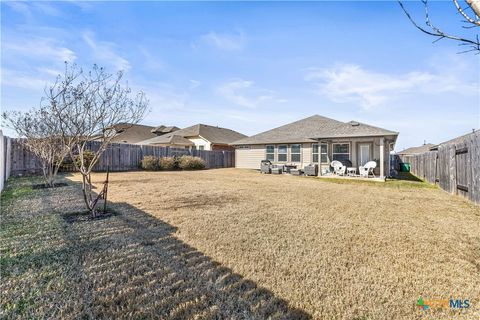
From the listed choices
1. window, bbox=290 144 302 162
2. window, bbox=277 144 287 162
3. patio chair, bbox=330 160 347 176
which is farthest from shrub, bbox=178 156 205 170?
patio chair, bbox=330 160 347 176

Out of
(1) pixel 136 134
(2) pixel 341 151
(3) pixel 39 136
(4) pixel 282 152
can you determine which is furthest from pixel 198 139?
(3) pixel 39 136

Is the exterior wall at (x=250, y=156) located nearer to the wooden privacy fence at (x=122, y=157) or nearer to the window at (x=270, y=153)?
the window at (x=270, y=153)

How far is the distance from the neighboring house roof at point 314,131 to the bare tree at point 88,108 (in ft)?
41.9

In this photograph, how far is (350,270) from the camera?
9.26ft

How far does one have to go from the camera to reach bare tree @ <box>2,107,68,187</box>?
27.7 feet

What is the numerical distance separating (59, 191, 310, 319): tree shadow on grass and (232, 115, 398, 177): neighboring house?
13.6m

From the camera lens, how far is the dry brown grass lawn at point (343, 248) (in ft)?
7.61

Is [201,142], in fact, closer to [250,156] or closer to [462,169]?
[250,156]

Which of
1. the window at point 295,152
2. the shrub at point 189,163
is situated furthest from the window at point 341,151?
the shrub at point 189,163

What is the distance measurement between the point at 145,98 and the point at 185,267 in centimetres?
574

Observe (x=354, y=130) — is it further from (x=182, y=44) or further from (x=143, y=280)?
(x=143, y=280)

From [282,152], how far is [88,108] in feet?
52.4

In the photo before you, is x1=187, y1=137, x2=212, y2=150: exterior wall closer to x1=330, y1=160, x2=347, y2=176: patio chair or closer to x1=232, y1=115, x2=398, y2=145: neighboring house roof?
x1=232, y1=115, x2=398, y2=145: neighboring house roof

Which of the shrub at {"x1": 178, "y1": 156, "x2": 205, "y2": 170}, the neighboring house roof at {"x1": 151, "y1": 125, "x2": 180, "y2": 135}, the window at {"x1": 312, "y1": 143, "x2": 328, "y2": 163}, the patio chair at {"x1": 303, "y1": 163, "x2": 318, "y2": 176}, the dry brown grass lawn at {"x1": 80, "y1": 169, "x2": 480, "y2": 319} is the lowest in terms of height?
the dry brown grass lawn at {"x1": 80, "y1": 169, "x2": 480, "y2": 319}
